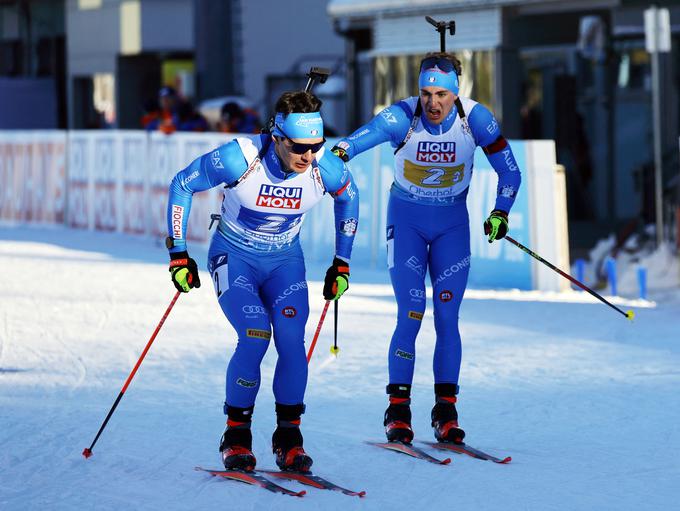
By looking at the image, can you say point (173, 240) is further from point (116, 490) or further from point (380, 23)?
point (380, 23)

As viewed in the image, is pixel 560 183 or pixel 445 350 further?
pixel 560 183

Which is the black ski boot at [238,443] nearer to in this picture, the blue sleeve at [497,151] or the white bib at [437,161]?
the white bib at [437,161]

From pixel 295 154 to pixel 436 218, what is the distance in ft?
3.96

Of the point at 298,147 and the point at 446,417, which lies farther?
the point at 446,417

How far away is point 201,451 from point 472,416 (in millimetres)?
1700

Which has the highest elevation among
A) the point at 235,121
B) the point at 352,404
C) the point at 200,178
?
the point at 235,121

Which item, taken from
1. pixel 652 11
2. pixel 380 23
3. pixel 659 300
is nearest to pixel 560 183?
pixel 659 300

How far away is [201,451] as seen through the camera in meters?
7.44

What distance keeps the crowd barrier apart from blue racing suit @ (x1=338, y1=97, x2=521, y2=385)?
252 inches

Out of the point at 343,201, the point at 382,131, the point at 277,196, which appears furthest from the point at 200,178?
the point at 382,131

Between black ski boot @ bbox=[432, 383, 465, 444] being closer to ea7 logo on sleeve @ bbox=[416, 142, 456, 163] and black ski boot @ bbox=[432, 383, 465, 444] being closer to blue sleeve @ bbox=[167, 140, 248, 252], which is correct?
ea7 logo on sleeve @ bbox=[416, 142, 456, 163]

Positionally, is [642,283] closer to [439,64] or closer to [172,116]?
[439,64]

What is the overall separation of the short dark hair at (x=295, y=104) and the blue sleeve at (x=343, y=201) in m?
0.30

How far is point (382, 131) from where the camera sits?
7406 mm
